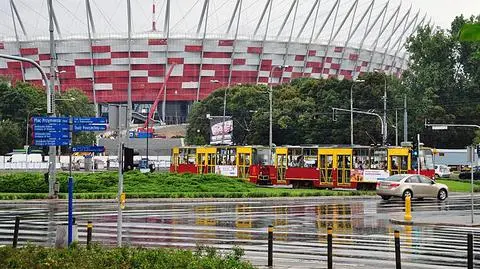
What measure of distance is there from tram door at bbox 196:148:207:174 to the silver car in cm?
2013

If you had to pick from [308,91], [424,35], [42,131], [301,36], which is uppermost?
[301,36]

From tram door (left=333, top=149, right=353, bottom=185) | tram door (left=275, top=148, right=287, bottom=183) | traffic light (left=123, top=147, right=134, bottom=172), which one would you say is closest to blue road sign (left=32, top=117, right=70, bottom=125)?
traffic light (left=123, top=147, right=134, bottom=172)

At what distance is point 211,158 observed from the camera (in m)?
55.7

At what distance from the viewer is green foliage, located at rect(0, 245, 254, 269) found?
953cm

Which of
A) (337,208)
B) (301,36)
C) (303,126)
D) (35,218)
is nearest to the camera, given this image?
(35,218)

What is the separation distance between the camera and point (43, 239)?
1900 cm

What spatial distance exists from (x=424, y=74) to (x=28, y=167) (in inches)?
1745

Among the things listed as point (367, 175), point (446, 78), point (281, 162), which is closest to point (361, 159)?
point (367, 175)

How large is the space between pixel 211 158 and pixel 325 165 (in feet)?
34.7

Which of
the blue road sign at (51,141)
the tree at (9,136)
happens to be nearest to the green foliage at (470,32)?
the blue road sign at (51,141)

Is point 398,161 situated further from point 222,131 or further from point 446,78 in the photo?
point 446,78

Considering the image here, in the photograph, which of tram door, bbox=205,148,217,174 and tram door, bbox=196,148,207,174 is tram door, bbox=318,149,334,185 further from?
tram door, bbox=196,148,207,174

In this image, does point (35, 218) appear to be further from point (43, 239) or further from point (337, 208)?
point (337, 208)

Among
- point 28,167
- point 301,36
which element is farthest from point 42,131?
point 301,36
